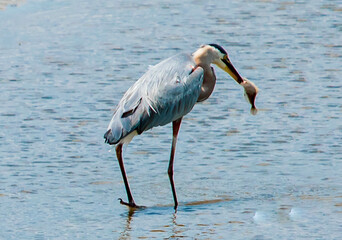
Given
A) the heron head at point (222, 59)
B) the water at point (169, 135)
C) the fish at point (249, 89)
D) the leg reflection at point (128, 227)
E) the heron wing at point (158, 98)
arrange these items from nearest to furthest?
the leg reflection at point (128, 227), the water at point (169, 135), the heron wing at point (158, 98), the heron head at point (222, 59), the fish at point (249, 89)

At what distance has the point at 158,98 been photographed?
8.03m

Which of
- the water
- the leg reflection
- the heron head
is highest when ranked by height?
the heron head

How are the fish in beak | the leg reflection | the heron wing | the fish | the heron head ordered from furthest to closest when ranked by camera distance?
the fish
the fish in beak
the heron head
the heron wing
the leg reflection

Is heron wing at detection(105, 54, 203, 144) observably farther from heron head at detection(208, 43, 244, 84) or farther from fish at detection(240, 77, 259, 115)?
fish at detection(240, 77, 259, 115)

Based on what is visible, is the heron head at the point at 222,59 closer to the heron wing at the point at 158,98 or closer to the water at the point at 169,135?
the heron wing at the point at 158,98

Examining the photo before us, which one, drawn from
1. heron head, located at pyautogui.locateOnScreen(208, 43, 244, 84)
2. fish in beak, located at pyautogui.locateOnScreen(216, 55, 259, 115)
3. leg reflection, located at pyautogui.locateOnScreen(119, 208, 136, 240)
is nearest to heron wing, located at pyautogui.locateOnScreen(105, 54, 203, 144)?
heron head, located at pyautogui.locateOnScreen(208, 43, 244, 84)

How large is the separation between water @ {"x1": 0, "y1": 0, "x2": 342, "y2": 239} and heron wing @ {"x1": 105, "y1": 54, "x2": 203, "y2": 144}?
1.81ft

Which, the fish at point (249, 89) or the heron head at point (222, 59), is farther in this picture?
the fish at point (249, 89)

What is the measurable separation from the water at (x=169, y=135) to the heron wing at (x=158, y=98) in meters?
0.55

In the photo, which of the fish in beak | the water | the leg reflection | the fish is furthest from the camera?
the fish

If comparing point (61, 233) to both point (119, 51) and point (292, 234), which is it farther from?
point (119, 51)

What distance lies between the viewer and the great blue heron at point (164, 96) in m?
7.83

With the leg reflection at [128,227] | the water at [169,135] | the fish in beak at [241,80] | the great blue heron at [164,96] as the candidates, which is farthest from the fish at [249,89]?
the leg reflection at [128,227]

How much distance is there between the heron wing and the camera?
783cm
